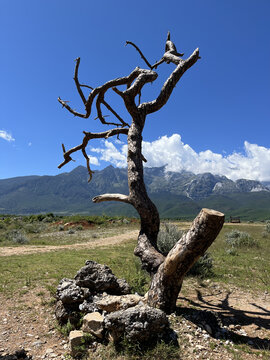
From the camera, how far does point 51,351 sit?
4.58m

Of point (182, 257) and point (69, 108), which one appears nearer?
point (182, 257)

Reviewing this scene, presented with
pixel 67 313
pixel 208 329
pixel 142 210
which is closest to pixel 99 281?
pixel 67 313

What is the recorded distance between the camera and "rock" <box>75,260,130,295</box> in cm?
598

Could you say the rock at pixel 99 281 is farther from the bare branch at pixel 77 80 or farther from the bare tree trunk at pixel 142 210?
the bare branch at pixel 77 80

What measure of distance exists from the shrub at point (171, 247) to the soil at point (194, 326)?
197 cm

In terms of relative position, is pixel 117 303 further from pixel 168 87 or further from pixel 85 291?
pixel 168 87

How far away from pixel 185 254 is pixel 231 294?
14.0 feet

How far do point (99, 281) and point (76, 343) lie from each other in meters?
1.61

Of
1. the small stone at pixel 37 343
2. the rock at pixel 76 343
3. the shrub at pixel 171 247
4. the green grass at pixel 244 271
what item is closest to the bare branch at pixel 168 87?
the shrub at pixel 171 247

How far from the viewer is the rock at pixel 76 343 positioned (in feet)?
14.3

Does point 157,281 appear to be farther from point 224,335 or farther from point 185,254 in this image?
point 224,335

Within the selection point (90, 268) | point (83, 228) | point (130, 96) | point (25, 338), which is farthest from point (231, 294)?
point (83, 228)

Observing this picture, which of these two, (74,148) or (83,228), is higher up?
(74,148)

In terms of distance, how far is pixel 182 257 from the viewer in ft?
15.4
